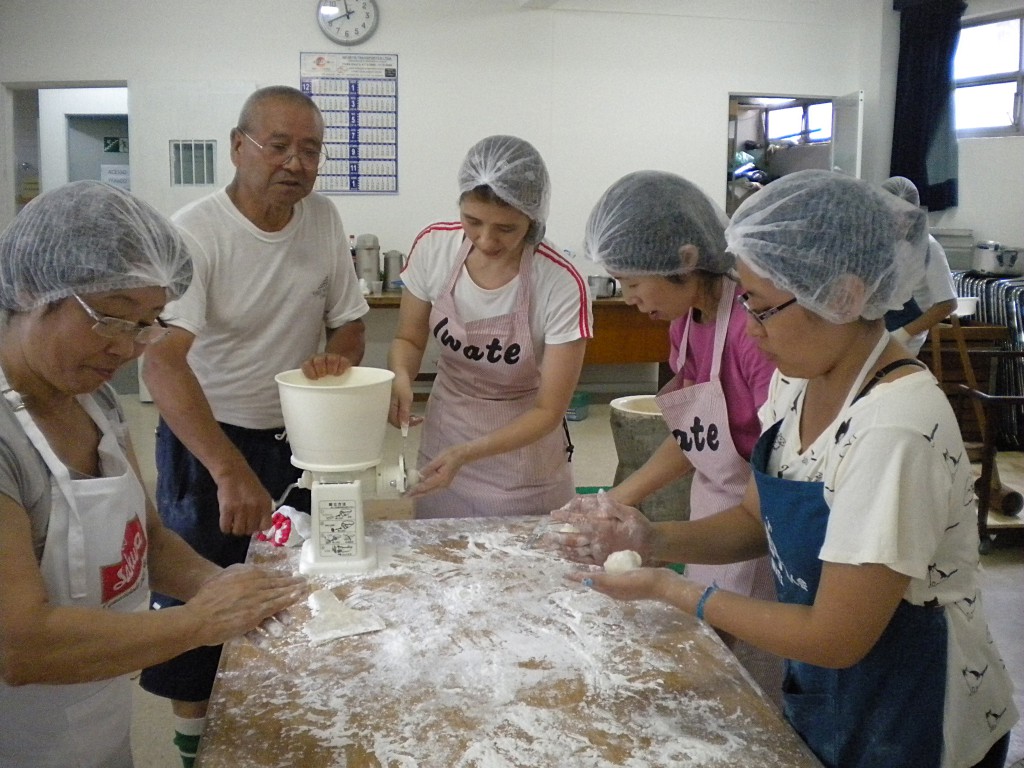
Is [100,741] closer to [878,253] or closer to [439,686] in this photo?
[439,686]

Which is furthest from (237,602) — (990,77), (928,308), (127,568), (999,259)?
(990,77)

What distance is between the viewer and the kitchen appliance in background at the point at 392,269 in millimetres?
6621

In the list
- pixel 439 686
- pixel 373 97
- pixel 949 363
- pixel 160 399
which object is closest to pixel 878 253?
pixel 439 686

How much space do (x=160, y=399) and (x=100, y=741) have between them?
0.87m

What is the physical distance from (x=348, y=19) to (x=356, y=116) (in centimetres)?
69

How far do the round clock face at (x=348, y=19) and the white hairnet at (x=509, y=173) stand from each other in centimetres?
490

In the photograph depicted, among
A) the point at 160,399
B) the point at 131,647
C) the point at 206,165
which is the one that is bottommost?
the point at 131,647

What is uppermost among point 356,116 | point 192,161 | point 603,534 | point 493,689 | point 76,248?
point 356,116

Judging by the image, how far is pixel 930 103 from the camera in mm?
6793

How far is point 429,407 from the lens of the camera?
251 centimetres

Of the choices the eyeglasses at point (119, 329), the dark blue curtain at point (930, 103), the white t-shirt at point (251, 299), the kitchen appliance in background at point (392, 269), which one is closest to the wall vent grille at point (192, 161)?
the kitchen appliance in background at point (392, 269)

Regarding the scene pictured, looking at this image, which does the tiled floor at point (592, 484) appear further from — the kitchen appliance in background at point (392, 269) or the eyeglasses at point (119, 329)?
the kitchen appliance in background at point (392, 269)

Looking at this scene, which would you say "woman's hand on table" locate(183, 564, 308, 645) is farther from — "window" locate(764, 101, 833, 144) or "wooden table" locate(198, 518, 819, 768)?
"window" locate(764, 101, 833, 144)

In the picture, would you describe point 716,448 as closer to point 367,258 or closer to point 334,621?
point 334,621
